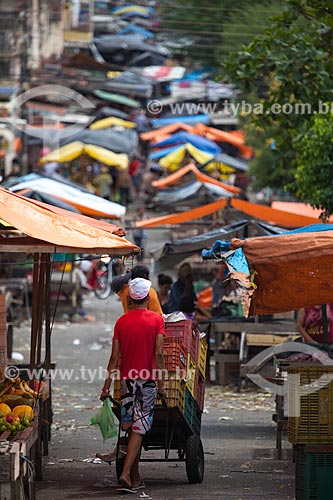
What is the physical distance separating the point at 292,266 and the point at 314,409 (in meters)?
1.46

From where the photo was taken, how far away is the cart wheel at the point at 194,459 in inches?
371

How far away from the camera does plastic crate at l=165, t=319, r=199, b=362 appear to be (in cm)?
952

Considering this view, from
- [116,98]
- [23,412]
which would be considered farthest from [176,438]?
[116,98]

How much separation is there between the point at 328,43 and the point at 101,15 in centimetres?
6559

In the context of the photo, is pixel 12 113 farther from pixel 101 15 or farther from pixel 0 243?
pixel 101 15

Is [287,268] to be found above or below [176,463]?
above

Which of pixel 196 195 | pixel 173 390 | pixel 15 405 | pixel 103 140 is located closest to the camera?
pixel 15 405

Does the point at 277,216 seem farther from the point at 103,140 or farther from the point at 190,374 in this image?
the point at 103,140

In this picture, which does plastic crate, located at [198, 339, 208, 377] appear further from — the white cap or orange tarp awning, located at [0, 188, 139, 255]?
orange tarp awning, located at [0, 188, 139, 255]

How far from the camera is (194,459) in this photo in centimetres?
944

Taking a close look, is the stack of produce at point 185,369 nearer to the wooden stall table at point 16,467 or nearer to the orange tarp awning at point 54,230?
the orange tarp awning at point 54,230

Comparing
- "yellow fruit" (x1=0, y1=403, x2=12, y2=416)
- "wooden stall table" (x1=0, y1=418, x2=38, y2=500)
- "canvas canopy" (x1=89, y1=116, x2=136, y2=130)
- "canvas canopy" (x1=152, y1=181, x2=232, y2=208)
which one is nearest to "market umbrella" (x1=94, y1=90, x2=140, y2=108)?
"canvas canopy" (x1=89, y1=116, x2=136, y2=130)

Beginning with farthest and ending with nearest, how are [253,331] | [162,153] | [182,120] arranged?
[182,120] < [162,153] < [253,331]

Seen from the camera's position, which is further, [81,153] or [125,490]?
[81,153]
